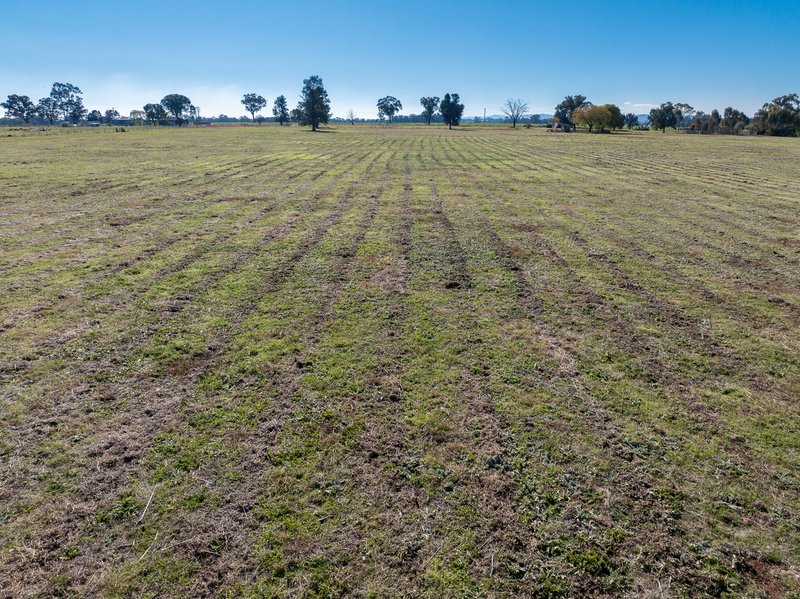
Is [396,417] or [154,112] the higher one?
[154,112]

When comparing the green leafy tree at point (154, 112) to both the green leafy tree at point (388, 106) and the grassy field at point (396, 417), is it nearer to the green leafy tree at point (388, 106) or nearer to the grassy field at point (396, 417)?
the green leafy tree at point (388, 106)

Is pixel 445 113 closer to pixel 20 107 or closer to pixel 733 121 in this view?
pixel 733 121

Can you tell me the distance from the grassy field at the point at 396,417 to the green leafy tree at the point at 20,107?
8614 inches

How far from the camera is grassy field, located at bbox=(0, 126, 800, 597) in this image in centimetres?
318

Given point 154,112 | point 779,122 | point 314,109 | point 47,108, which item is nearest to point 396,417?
point 314,109

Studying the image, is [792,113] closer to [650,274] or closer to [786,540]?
[650,274]

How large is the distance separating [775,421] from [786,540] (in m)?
1.81

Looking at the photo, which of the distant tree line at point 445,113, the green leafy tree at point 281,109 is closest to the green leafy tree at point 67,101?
the distant tree line at point 445,113

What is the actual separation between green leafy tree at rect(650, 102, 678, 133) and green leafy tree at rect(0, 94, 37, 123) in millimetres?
215456

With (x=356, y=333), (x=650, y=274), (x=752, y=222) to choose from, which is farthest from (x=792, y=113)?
(x=356, y=333)

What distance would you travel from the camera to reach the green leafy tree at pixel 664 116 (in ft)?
342

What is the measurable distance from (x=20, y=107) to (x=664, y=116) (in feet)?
736

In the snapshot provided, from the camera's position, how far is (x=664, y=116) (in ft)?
346

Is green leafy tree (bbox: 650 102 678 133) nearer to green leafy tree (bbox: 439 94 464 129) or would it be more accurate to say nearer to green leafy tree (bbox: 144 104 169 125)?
green leafy tree (bbox: 439 94 464 129)
